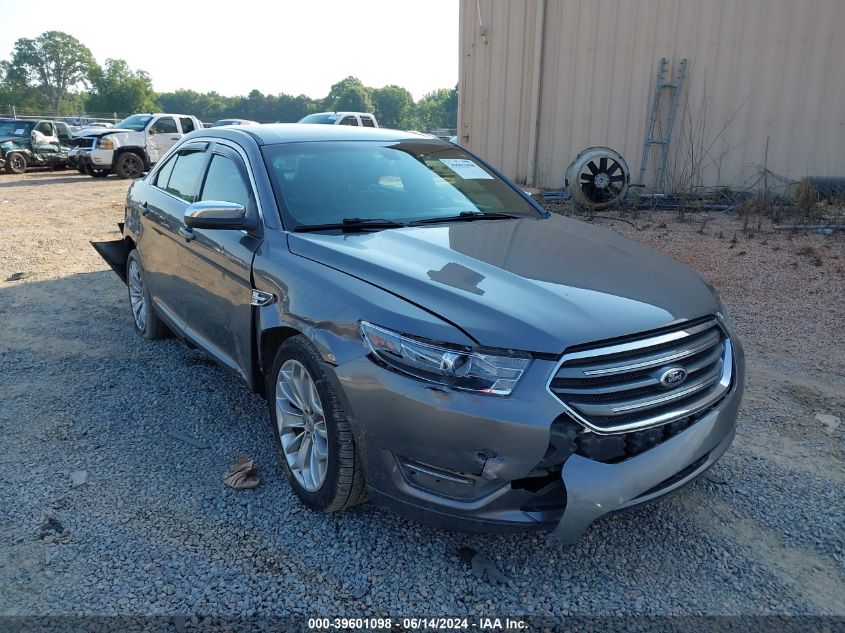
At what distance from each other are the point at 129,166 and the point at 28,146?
481cm

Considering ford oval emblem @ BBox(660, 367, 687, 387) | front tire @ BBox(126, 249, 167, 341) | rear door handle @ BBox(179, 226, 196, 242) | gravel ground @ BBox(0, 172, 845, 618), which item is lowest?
gravel ground @ BBox(0, 172, 845, 618)

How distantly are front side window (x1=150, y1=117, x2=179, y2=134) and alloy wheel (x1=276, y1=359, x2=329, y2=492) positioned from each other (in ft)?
62.9

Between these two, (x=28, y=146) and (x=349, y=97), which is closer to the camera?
(x=28, y=146)

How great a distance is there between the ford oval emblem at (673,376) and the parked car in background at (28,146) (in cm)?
2446

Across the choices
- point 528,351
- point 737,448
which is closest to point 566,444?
point 528,351

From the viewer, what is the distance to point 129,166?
65.9 feet

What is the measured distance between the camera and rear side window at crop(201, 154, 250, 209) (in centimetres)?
361

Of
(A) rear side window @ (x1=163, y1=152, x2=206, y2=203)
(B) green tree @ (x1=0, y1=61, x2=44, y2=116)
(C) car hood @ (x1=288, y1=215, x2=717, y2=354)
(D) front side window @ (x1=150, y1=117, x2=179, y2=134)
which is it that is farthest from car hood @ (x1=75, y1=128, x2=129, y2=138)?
(B) green tree @ (x1=0, y1=61, x2=44, y2=116)

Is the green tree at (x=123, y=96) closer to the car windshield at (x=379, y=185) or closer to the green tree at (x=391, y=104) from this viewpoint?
the green tree at (x=391, y=104)

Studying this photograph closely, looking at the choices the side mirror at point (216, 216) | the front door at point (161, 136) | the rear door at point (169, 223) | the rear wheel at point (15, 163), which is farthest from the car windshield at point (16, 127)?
the side mirror at point (216, 216)

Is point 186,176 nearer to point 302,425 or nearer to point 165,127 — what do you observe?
point 302,425

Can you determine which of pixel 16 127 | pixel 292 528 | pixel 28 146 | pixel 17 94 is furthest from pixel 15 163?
pixel 17 94

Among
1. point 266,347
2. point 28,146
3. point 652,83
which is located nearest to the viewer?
point 266,347

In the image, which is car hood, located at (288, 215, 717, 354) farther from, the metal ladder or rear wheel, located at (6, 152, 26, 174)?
rear wheel, located at (6, 152, 26, 174)
